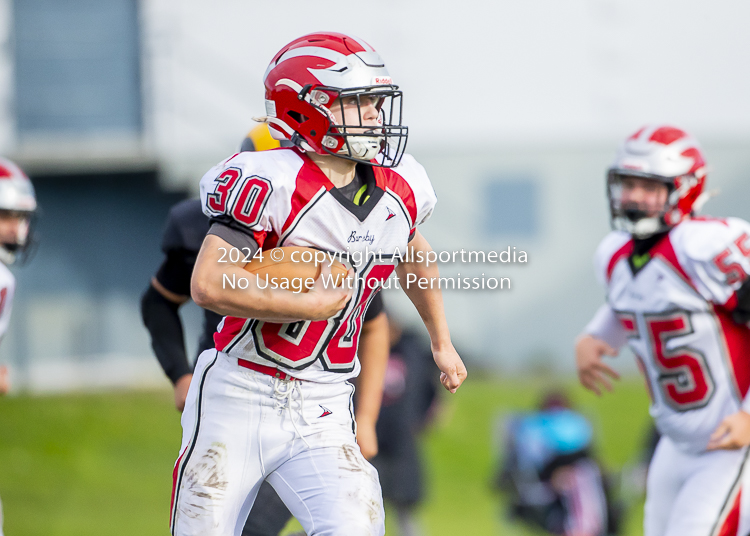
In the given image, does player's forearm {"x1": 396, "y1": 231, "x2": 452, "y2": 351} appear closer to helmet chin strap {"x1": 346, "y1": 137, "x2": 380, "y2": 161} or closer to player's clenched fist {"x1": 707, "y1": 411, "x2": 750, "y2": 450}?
helmet chin strap {"x1": 346, "y1": 137, "x2": 380, "y2": 161}

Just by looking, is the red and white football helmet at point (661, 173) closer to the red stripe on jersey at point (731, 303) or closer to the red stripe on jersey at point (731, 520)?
the red stripe on jersey at point (731, 303)

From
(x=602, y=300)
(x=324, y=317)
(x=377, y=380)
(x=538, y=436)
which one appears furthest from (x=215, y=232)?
(x=602, y=300)

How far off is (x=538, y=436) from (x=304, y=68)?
4886 millimetres

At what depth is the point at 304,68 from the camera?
289 centimetres

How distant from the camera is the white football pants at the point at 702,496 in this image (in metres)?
3.70

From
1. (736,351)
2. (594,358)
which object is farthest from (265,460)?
(736,351)

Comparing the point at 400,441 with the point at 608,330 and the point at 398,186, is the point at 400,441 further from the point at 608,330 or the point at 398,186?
the point at 398,186

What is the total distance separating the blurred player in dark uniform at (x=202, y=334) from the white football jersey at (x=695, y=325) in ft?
3.73

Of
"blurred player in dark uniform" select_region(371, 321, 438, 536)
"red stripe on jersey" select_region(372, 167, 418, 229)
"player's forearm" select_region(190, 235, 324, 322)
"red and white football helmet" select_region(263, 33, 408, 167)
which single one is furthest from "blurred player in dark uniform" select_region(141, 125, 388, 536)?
"blurred player in dark uniform" select_region(371, 321, 438, 536)

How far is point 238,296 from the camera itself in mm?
2572

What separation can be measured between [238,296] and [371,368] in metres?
1.04

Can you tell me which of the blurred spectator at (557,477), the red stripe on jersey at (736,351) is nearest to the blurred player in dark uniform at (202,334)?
the red stripe on jersey at (736,351)

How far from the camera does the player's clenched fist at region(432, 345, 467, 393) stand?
2996mm

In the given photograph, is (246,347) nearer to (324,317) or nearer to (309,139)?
(324,317)
